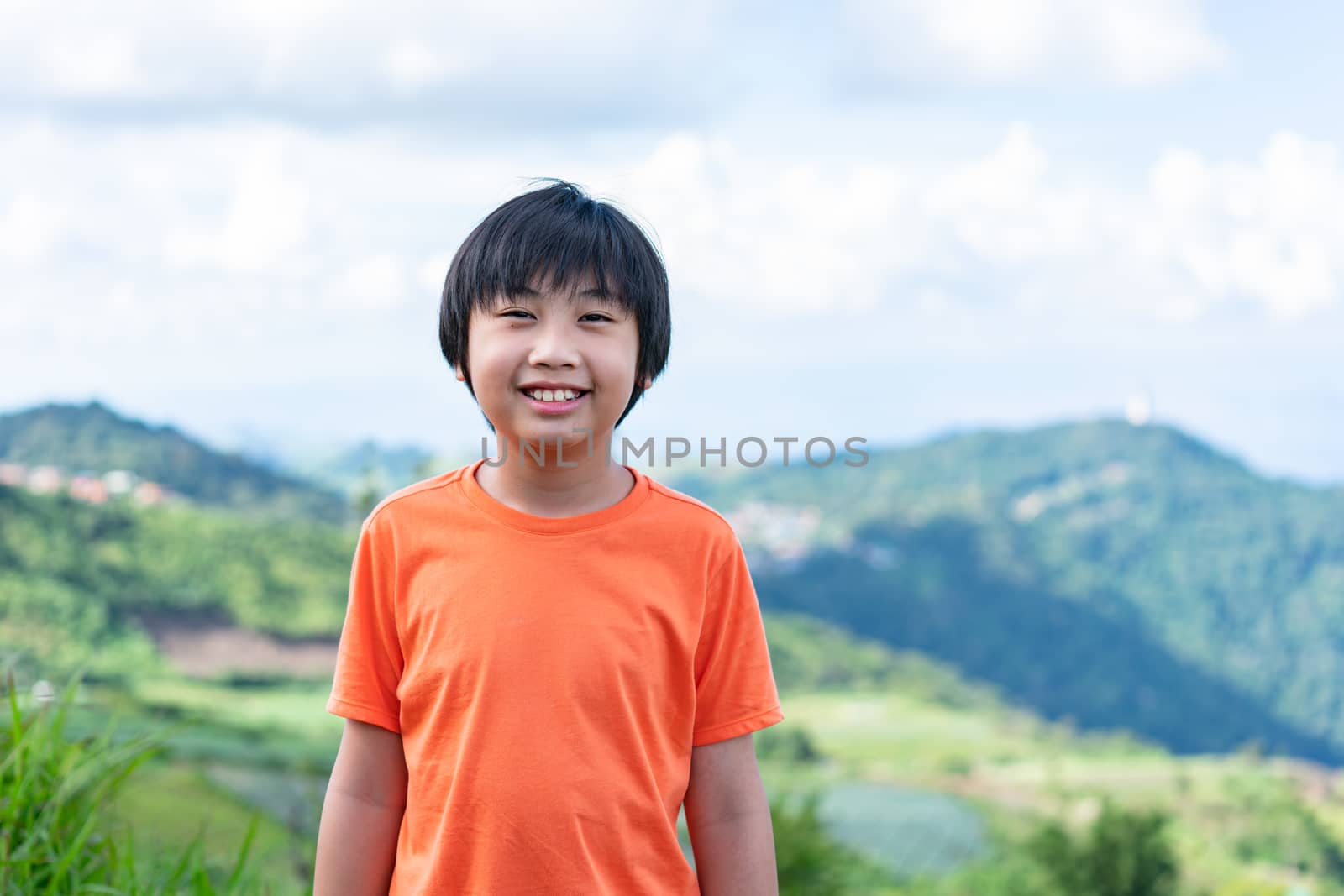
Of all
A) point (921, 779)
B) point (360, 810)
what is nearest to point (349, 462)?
point (921, 779)

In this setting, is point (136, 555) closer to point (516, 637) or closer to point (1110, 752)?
point (516, 637)

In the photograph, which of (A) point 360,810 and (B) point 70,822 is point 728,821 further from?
(B) point 70,822

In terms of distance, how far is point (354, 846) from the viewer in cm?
129

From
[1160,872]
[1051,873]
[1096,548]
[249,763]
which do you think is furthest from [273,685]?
[1096,548]

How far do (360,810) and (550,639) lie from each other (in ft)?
0.96

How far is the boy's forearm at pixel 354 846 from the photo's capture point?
4.21ft

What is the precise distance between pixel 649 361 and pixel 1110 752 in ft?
41.2

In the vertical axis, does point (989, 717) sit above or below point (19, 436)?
below

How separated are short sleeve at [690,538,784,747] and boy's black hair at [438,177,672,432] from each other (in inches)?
8.6

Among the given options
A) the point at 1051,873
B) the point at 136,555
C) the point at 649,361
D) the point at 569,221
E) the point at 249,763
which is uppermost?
the point at 136,555

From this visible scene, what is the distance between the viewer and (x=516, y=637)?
1.22 metres

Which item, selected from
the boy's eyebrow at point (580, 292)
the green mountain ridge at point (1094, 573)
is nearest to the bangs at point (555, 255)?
the boy's eyebrow at point (580, 292)

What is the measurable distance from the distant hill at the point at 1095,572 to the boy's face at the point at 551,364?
11.9 meters

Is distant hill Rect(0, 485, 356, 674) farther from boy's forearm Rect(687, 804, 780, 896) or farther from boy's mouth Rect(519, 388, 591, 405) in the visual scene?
boy's mouth Rect(519, 388, 591, 405)
